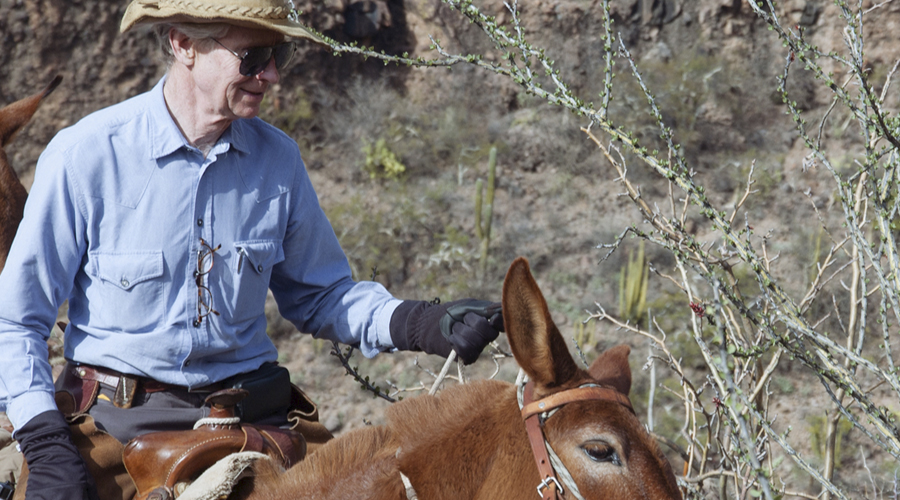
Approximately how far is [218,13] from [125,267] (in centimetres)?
79

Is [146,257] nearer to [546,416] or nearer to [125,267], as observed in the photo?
[125,267]

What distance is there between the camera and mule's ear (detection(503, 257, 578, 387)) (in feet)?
4.58

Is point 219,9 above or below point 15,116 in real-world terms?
Answer: above

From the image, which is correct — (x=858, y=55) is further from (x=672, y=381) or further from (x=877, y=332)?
(x=877, y=332)

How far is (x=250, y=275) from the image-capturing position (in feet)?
7.63

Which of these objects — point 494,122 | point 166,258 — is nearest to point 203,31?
point 166,258

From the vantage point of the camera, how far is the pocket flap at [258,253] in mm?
2289

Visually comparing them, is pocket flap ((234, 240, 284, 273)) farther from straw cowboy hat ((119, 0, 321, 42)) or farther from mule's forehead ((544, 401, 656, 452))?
mule's forehead ((544, 401, 656, 452))

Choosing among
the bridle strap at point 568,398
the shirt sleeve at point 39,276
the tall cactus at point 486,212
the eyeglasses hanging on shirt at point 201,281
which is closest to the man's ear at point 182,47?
the shirt sleeve at point 39,276

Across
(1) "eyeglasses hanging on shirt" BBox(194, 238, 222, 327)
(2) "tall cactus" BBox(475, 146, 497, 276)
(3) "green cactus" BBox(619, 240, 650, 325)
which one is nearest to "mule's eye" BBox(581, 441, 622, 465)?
(1) "eyeglasses hanging on shirt" BBox(194, 238, 222, 327)

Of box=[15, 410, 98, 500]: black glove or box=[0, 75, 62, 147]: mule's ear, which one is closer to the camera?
box=[15, 410, 98, 500]: black glove

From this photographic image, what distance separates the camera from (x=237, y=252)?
2283 mm

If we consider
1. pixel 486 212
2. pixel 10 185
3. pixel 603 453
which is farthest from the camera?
pixel 486 212

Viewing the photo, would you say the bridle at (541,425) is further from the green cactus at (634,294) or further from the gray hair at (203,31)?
the green cactus at (634,294)
